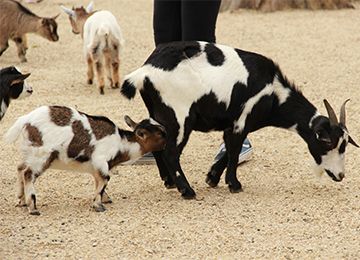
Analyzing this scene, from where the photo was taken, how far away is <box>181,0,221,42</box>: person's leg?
19.3ft

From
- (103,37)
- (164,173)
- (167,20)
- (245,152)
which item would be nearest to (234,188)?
(164,173)

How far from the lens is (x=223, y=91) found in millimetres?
5473

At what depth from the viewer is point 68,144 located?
514 cm

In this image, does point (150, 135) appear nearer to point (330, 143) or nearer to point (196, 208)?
point (196, 208)

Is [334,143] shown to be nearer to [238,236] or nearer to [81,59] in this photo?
[238,236]

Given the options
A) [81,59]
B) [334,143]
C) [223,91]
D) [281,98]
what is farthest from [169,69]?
[81,59]

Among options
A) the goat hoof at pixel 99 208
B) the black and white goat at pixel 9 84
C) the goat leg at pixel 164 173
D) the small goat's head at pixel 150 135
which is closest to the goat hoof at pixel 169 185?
the goat leg at pixel 164 173

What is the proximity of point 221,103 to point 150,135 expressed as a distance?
51 centimetres

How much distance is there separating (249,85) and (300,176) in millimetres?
1005

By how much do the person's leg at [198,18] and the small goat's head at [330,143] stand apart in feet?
3.31

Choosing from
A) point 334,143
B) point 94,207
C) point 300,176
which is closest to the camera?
point 94,207

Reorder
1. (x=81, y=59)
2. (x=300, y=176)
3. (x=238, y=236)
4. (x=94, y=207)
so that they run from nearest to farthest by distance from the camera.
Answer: (x=238, y=236) → (x=94, y=207) → (x=300, y=176) → (x=81, y=59)

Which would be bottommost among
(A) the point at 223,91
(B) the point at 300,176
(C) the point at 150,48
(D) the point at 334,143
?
(C) the point at 150,48

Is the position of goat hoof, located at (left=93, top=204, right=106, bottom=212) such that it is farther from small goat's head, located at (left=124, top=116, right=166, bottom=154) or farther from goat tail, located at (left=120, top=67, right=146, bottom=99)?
goat tail, located at (left=120, top=67, right=146, bottom=99)
